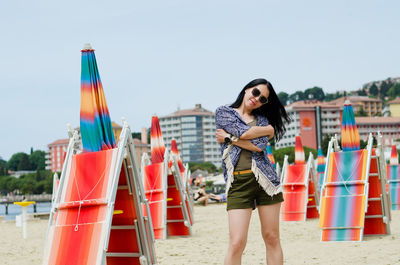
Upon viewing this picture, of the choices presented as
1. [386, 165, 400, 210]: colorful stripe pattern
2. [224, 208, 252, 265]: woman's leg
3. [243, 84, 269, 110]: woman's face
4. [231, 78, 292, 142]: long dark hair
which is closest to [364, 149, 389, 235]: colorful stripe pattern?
[231, 78, 292, 142]: long dark hair

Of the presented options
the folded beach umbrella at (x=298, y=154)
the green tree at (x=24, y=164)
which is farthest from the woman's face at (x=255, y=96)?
the green tree at (x=24, y=164)

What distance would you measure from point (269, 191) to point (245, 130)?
0.44 meters

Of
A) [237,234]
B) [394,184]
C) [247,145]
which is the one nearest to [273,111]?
[247,145]

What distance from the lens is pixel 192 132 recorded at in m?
163

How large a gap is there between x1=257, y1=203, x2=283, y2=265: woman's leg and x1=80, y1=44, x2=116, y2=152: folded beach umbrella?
2.43m

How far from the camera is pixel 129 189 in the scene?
19.0 ft

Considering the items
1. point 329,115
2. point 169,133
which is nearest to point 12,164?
point 169,133

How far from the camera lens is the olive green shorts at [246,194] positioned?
3.83 meters

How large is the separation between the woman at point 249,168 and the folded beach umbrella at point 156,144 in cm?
759

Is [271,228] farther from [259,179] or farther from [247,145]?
[247,145]

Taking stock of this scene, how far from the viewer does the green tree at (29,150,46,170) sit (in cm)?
18806

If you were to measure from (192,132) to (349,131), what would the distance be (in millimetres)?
153330

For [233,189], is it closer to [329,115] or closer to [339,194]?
[339,194]

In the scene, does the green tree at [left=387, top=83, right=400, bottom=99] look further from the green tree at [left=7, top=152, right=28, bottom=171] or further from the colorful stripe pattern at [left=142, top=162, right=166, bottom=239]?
the colorful stripe pattern at [left=142, top=162, right=166, bottom=239]
